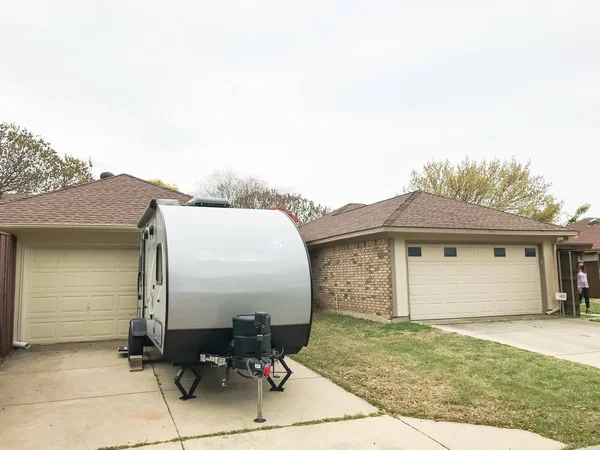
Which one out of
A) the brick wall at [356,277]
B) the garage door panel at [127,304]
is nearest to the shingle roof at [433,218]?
the brick wall at [356,277]

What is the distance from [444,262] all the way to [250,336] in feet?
29.7

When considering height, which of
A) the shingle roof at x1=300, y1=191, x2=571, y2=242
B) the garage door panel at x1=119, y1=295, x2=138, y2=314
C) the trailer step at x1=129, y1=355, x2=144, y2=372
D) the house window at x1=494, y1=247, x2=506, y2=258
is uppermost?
the shingle roof at x1=300, y1=191, x2=571, y2=242

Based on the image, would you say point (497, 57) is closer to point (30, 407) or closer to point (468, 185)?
point (30, 407)

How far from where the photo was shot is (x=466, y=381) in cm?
618

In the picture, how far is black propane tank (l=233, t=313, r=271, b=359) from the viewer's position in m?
4.87

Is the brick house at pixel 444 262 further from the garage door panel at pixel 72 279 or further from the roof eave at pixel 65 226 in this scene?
the garage door panel at pixel 72 279

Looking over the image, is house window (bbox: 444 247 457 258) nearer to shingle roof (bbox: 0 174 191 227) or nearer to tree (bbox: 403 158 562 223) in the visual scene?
shingle roof (bbox: 0 174 191 227)

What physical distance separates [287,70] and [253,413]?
10107 mm

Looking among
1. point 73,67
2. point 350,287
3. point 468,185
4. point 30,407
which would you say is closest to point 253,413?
point 30,407

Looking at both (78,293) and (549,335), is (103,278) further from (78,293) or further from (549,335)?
(549,335)

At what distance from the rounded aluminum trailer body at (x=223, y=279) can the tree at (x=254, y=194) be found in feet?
89.4

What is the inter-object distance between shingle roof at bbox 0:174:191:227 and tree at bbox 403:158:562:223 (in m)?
24.9

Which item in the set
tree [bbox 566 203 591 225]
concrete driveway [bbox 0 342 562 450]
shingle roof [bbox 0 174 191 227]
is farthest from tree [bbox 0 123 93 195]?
tree [bbox 566 203 591 225]

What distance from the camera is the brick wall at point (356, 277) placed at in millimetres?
12148
